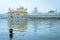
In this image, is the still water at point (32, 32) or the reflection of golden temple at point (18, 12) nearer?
the still water at point (32, 32)

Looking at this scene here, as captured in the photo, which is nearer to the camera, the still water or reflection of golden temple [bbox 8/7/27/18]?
the still water

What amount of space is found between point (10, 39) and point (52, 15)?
35994mm

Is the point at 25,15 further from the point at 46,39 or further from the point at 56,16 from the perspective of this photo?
the point at 46,39

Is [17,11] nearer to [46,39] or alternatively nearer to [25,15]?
[25,15]

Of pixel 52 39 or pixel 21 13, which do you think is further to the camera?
pixel 21 13

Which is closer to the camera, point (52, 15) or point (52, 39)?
point (52, 39)

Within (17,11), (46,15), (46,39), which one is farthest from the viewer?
(46,15)

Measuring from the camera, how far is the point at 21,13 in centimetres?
4259

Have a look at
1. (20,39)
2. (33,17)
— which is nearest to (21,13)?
(33,17)

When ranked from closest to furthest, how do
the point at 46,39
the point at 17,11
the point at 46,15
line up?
the point at 46,39
the point at 17,11
the point at 46,15

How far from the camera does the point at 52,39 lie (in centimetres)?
901

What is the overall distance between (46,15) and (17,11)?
267 inches

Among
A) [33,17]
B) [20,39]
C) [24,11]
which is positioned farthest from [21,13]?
[20,39]

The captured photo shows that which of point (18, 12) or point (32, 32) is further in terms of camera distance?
point (18, 12)
